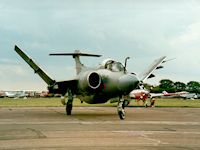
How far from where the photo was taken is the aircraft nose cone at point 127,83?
2034 cm

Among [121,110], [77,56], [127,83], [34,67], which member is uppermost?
[77,56]

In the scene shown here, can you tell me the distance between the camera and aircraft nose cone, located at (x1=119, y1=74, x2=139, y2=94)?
20344 millimetres

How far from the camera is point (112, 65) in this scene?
2258 centimetres

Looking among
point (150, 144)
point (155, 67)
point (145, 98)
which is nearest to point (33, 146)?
point (150, 144)

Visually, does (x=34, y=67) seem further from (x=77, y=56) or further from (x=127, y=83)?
(x=127, y=83)

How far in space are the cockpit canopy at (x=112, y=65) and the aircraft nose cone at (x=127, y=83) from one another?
1.15 meters

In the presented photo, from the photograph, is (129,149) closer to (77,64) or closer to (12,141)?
(12,141)

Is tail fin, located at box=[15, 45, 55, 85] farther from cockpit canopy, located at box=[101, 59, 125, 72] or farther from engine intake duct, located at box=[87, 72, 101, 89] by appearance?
cockpit canopy, located at box=[101, 59, 125, 72]

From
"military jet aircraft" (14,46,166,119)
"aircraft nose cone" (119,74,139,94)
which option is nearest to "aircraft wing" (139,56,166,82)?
"military jet aircraft" (14,46,166,119)

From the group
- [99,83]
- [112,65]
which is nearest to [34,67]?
[99,83]

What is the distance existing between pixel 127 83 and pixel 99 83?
2.25m

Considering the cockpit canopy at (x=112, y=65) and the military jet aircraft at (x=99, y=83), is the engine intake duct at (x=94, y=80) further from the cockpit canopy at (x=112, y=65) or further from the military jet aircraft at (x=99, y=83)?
the cockpit canopy at (x=112, y=65)

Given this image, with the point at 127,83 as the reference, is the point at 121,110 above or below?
below

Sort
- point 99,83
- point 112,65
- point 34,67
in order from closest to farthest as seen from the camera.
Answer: point 99,83 → point 112,65 → point 34,67
